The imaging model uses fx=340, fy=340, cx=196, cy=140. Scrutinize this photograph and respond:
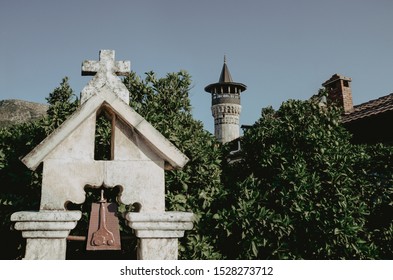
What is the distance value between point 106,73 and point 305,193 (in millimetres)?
3445

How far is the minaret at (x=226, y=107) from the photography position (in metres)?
37.8

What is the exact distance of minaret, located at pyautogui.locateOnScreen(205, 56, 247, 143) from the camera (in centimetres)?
3784

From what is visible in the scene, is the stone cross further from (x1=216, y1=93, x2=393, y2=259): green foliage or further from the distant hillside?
the distant hillside

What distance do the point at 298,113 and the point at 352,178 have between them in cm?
146

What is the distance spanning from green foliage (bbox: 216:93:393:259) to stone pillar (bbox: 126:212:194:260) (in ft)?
6.27

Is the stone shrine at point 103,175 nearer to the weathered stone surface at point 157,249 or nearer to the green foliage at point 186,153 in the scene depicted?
the weathered stone surface at point 157,249

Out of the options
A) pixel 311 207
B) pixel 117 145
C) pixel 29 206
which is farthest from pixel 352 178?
pixel 29 206

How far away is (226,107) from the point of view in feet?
125

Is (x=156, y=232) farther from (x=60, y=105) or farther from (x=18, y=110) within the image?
(x=18, y=110)

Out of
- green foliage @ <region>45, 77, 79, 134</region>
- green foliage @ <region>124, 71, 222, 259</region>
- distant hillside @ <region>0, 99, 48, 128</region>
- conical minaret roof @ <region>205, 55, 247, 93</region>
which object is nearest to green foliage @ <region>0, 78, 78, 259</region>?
green foliage @ <region>45, 77, 79, 134</region>

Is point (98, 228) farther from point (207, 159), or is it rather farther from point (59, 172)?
point (207, 159)

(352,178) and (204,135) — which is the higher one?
(204,135)

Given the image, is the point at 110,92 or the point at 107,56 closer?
the point at 110,92
